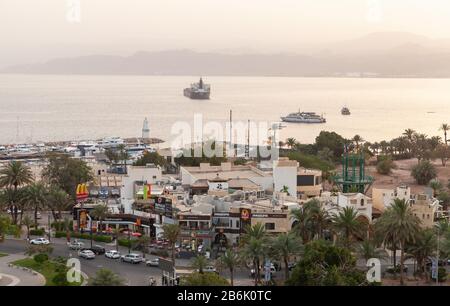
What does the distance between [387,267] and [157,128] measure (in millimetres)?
88006

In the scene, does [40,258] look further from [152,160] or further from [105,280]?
[152,160]

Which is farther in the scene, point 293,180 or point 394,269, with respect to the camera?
point 293,180

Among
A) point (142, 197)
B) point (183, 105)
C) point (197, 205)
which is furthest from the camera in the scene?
point (183, 105)

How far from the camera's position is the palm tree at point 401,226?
25.1 m

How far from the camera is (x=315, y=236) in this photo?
28594mm

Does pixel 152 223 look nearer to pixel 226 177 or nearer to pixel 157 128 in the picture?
pixel 226 177

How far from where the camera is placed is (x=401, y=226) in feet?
82.2

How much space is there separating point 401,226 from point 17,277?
43.5ft

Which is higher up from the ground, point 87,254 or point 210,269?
point 210,269

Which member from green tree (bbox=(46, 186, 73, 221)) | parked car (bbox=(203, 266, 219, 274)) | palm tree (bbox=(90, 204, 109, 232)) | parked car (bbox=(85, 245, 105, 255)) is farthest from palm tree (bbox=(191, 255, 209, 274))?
green tree (bbox=(46, 186, 73, 221))

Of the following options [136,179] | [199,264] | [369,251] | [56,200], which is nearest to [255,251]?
[199,264]

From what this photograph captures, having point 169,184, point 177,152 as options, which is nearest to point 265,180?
point 169,184

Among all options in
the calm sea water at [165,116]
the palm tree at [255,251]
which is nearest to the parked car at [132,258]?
the palm tree at [255,251]

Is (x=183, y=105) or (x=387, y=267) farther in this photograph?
(x=183, y=105)
